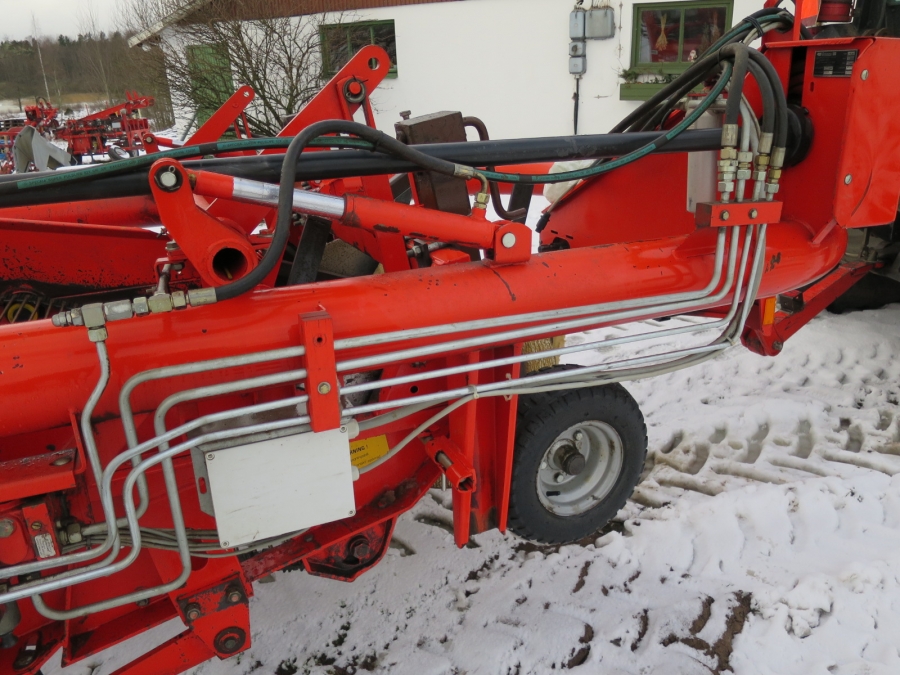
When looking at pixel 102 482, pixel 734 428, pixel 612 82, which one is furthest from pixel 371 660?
pixel 612 82

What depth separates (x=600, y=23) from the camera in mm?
10180

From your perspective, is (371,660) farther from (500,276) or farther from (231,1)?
(231,1)

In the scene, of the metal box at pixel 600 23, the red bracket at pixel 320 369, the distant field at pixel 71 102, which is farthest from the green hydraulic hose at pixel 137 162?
the distant field at pixel 71 102

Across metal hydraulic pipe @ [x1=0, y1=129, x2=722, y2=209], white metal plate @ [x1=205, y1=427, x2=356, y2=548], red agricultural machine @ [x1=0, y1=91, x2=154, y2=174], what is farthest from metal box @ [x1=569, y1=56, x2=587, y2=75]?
white metal plate @ [x1=205, y1=427, x2=356, y2=548]

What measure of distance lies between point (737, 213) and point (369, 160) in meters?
0.99

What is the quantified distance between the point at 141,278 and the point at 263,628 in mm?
1272

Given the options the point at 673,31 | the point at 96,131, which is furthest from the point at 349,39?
the point at 96,131

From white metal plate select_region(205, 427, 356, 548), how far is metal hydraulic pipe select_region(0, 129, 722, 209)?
62 cm

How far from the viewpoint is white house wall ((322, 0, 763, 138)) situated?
1050cm

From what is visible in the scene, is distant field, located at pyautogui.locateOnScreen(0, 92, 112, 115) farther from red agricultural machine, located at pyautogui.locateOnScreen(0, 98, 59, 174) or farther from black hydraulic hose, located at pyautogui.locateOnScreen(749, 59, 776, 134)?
black hydraulic hose, located at pyautogui.locateOnScreen(749, 59, 776, 134)

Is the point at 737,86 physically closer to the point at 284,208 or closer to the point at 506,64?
the point at 284,208

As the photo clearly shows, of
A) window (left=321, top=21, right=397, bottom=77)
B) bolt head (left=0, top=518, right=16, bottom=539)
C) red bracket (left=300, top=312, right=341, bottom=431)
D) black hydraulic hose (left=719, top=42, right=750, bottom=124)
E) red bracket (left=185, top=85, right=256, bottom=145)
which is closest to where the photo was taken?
bolt head (left=0, top=518, right=16, bottom=539)

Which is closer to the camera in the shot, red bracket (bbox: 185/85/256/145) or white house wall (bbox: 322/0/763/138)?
red bracket (bbox: 185/85/256/145)

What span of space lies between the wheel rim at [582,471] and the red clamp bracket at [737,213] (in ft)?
2.52
